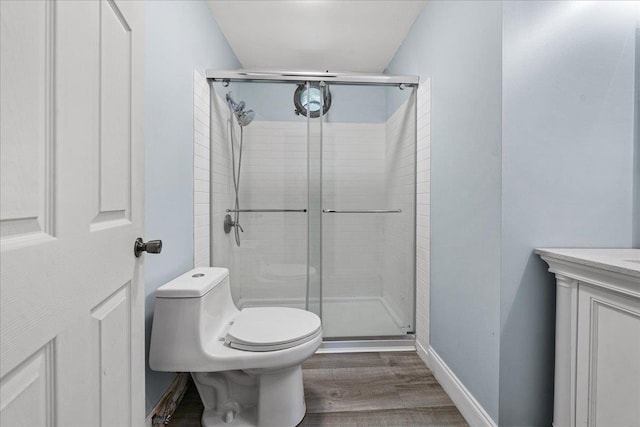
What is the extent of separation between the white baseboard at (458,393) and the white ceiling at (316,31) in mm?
2284

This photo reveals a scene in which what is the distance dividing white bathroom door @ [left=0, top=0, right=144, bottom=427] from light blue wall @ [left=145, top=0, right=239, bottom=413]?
0.52m

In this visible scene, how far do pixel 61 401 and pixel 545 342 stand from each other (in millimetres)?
1595

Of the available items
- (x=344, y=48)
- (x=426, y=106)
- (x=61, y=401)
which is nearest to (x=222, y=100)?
(x=344, y=48)

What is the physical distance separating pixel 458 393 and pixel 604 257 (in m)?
0.96

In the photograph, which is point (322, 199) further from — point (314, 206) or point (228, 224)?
point (228, 224)

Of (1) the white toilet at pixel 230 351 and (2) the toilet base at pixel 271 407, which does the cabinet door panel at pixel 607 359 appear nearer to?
(1) the white toilet at pixel 230 351

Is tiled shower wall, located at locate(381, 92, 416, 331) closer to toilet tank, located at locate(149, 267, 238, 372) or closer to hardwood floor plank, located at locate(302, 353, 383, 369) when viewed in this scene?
hardwood floor plank, located at locate(302, 353, 383, 369)

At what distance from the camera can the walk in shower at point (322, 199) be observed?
2266 mm

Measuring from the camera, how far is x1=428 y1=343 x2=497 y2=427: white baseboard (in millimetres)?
1380

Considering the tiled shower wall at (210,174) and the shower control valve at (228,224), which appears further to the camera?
the shower control valve at (228,224)

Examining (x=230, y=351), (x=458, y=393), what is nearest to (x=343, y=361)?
(x=458, y=393)

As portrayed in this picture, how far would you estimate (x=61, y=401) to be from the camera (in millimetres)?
569

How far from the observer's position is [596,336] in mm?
1077

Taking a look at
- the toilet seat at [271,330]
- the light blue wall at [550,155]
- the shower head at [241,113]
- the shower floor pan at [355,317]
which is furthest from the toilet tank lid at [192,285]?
the light blue wall at [550,155]
